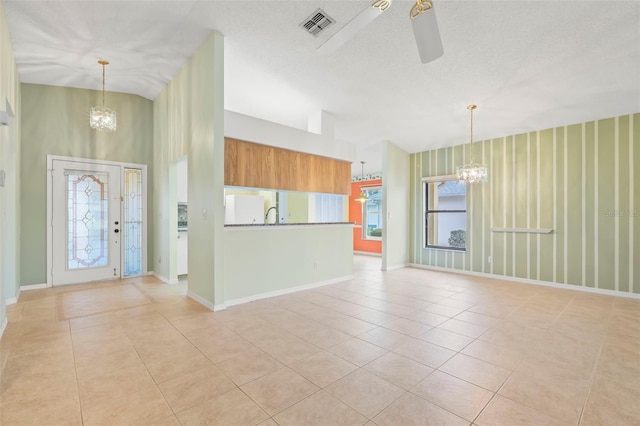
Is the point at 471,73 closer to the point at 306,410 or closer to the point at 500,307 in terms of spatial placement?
the point at 500,307

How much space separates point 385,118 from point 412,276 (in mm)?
2972

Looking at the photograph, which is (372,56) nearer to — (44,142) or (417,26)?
(417,26)

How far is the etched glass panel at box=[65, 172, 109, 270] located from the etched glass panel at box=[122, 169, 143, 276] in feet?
0.92

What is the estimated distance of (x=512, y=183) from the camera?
5.54 meters

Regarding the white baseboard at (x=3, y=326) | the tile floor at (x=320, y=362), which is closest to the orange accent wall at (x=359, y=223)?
the tile floor at (x=320, y=362)

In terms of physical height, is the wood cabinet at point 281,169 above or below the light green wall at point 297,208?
above

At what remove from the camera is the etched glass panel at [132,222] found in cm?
541

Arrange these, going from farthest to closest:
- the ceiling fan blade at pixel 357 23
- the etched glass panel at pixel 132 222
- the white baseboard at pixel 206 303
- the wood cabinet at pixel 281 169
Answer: the etched glass panel at pixel 132 222 < the wood cabinet at pixel 281 169 < the white baseboard at pixel 206 303 < the ceiling fan blade at pixel 357 23

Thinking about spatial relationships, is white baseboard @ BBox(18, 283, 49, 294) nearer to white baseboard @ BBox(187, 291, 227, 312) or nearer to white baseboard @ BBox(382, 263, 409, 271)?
white baseboard @ BBox(187, 291, 227, 312)

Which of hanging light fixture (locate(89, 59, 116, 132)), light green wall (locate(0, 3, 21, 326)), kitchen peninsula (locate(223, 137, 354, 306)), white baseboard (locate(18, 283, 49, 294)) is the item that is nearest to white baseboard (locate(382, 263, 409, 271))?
kitchen peninsula (locate(223, 137, 354, 306))

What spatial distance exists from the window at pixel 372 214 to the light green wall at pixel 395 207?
2257 millimetres

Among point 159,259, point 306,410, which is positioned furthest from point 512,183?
point 159,259

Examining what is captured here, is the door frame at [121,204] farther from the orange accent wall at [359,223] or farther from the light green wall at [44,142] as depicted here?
the orange accent wall at [359,223]

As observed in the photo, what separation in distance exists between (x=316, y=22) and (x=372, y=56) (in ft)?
2.78
